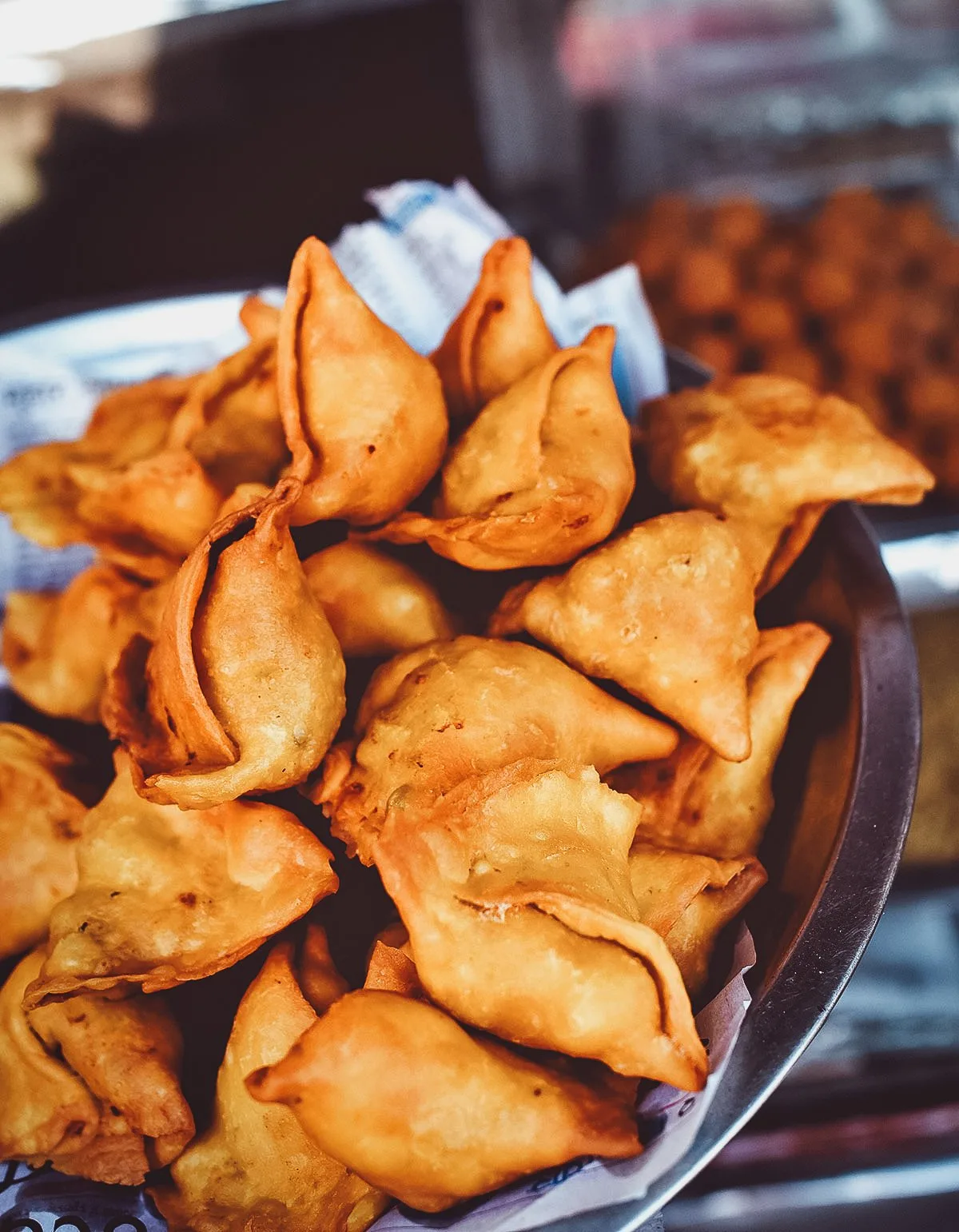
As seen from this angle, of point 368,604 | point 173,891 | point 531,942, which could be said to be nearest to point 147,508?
point 368,604

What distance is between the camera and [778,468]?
1.09 metres

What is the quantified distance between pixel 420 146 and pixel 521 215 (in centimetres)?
36

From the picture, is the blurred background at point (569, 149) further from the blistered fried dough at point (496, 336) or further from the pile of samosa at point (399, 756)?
the pile of samosa at point (399, 756)

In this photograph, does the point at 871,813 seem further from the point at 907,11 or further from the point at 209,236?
the point at 907,11

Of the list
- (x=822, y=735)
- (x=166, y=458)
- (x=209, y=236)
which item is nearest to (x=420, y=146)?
(x=209, y=236)

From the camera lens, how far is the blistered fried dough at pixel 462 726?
34.6 inches

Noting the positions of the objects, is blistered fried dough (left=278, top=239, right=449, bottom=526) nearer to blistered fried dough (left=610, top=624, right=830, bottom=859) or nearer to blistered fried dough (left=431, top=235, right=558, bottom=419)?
blistered fried dough (left=431, top=235, right=558, bottom=419)

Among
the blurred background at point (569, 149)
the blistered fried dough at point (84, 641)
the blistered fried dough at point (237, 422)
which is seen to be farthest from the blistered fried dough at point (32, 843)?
the blurred background at point (569, 149)

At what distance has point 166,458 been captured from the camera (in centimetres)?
104

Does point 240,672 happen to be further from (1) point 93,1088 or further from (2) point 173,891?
(1) point 93,1088

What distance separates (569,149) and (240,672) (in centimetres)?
245

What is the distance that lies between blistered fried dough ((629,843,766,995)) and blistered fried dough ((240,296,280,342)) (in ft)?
2.35

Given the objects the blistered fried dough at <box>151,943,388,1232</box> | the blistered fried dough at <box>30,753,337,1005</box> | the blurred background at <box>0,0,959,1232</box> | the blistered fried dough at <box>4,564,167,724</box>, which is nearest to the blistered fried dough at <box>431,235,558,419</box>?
the blistered fried dough at <box>4,564,167,724</box>

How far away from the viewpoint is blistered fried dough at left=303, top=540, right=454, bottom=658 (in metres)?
1.02
